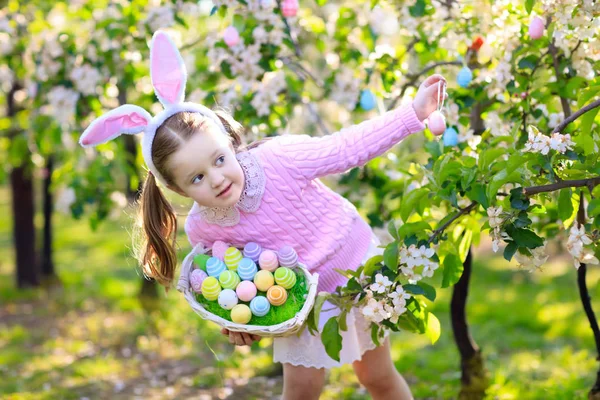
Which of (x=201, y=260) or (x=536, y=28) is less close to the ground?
(x=536, y=28)

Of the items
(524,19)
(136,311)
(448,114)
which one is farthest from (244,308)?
(136,311)

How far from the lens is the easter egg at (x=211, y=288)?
2012mm

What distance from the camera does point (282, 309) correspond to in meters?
2.00

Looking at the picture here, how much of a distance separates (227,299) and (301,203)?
38 cm

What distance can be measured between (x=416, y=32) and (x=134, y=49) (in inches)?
63.4

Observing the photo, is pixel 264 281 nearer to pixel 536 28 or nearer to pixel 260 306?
pixel 260 306

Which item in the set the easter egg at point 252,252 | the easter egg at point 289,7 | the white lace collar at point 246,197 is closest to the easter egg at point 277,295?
the easter egg at point 252,252

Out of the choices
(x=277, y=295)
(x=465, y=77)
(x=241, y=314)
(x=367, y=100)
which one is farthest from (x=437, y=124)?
(x=367, y=100)

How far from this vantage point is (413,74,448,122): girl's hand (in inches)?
77.4

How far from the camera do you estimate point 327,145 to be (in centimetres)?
209

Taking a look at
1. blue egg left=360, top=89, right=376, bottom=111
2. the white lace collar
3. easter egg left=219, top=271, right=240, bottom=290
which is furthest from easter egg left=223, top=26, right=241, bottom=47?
easter egg left=219, top=271, right=240, bottom=290

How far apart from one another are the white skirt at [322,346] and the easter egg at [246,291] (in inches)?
10.4

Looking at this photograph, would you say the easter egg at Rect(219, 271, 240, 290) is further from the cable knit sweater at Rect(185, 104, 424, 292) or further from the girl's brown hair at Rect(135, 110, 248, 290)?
the girl's brown hair at Rect(135, 110, 248, 290)

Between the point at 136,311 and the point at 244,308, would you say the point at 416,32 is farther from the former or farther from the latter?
the point at 136,311
